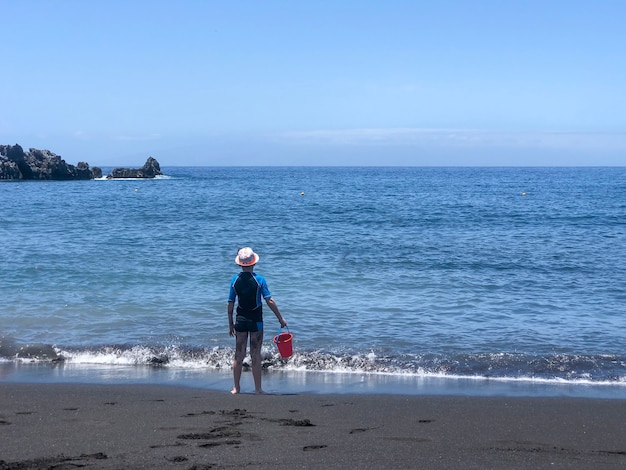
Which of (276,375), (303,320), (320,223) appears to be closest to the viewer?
(276,375)

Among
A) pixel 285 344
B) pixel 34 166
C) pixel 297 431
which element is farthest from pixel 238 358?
pixel 34 166

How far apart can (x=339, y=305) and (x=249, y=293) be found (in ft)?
17.7

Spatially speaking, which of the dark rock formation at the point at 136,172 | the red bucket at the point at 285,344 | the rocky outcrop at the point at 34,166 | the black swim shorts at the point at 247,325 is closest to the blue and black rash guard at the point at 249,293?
the black swim shorts at the point at 247,325

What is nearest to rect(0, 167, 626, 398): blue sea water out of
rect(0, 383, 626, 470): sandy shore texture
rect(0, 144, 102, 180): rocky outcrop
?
rect(0, 383, 626, 470): sandy shore texture

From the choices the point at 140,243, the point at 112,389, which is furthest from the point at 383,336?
the point at 140,243

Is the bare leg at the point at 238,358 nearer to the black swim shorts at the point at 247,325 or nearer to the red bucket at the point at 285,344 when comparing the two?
the black swim shorts at the point at 247,325

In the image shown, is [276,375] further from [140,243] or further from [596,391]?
[140,243]

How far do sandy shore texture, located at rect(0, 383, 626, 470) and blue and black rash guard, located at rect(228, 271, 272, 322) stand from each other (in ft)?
3.31

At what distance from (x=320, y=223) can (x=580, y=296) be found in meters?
16.6

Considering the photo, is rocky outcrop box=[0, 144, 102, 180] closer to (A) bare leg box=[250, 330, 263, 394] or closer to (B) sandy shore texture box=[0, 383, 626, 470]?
(B) sandy shore texture box=[0, 383, 626, 470]

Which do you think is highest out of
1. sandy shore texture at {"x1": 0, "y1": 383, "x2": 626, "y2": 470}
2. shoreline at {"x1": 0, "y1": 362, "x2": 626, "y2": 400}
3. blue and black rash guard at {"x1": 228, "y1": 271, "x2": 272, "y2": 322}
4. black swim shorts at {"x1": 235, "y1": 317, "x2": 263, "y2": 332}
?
blue and black rash guard at {"x1": 228, "y1": 271, "x2": 272, "y2": 322}

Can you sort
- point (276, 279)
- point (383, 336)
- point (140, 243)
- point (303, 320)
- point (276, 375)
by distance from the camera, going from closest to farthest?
1. point (276, 375)
2. point (383, 336)
3. point (303, 320)
4. point (276, 279)
5. point (140, 243)

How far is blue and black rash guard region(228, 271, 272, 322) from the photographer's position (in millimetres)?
8719

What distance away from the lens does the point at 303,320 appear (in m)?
12.8
